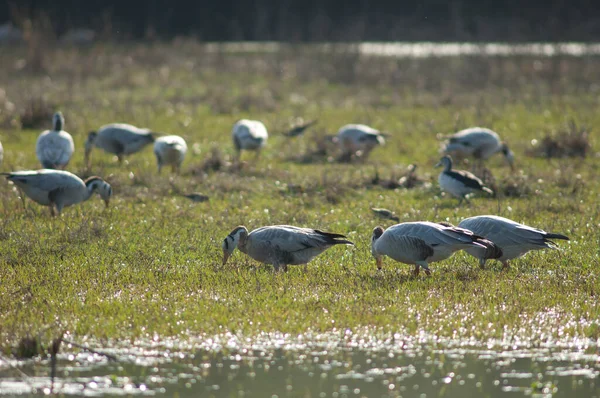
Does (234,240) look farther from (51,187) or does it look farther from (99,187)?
(99,187)

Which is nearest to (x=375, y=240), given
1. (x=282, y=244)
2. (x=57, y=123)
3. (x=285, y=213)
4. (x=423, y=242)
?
(x=423, y=242)

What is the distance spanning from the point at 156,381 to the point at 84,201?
256 inches

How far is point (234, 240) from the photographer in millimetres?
9078

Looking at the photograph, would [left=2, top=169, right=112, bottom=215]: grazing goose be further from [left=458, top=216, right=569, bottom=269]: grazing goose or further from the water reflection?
[left=458, top=216, right=569, bottom=269]: grazing goose

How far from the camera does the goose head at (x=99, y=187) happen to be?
11.8m

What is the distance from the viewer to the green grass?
24.7 ft

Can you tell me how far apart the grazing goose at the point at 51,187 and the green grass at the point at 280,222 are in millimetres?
263

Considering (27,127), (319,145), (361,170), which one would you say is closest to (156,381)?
(361,170)

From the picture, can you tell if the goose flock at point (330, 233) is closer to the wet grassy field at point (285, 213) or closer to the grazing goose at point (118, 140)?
the grazing goose at point (118, 140)

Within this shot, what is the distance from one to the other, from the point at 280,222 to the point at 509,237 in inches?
134

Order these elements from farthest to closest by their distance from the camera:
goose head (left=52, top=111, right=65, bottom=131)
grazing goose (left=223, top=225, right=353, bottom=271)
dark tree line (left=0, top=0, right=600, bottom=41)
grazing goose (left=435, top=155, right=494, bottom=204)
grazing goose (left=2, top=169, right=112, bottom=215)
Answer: dark tree line (left=0, top=0, right=600, bottom=41)
goose head (left=52, top=111, right=65, bottom=131)
grazing goose (left=435, top=155, right=494, bottom=204)
grazing goose (left=2, top=169, right=112, bottom=215)
grazing goose (left=223, top=225, right=353, bottom=271)

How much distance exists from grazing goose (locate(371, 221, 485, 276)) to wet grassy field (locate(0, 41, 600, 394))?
0.81ft

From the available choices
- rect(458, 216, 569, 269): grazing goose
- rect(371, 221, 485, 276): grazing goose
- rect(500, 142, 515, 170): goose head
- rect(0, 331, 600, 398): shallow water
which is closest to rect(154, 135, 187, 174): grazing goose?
rect(500, 142, 515, 170): goose head

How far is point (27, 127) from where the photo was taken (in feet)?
65.9
